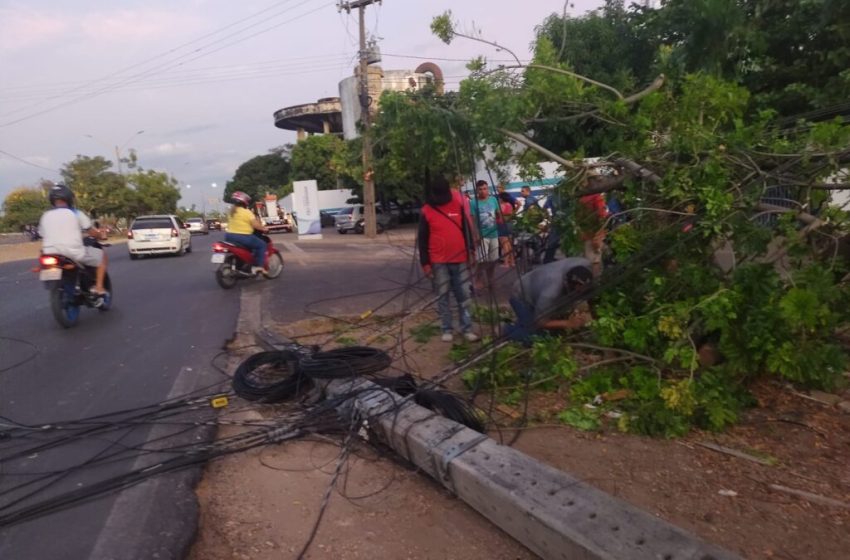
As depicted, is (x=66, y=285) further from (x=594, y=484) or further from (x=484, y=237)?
(x=594, y=484)

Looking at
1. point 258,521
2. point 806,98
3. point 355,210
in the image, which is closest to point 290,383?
point 258,521

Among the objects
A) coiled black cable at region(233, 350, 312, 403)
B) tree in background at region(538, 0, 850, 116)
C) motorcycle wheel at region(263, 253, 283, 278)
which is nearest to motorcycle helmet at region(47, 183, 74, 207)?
coiled black cable at region(233, 350, 312, 403)

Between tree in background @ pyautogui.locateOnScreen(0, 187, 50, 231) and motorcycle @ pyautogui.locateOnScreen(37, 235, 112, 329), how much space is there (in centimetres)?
5545

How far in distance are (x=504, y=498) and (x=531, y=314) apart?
279 cm

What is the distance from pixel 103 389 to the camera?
19.9ft

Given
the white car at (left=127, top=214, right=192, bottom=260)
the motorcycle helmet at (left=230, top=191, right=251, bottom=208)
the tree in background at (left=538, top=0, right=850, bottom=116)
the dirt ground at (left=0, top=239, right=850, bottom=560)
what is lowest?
the white car at (left=127, top=214, right=192, bottom=260)

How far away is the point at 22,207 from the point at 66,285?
61.2m

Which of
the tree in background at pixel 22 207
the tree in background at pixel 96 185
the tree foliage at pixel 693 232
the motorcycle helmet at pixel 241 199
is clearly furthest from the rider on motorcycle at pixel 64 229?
the tree in background at pixel 22 207

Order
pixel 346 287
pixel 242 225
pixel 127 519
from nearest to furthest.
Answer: pixel 127 519
pixel 346 287
pixel 242 225

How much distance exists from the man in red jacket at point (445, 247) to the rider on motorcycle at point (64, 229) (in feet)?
15.3

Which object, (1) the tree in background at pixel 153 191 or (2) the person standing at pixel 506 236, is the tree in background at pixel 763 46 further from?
(1) the tree in background at pixel 153 191

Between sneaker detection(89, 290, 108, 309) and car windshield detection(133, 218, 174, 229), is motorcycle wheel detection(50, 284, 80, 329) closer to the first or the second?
sneaker detection(89, 290, 108, 309)

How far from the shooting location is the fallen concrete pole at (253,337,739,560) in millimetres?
2855

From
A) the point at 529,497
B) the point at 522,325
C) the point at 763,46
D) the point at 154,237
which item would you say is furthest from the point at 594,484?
the point at 154,237
